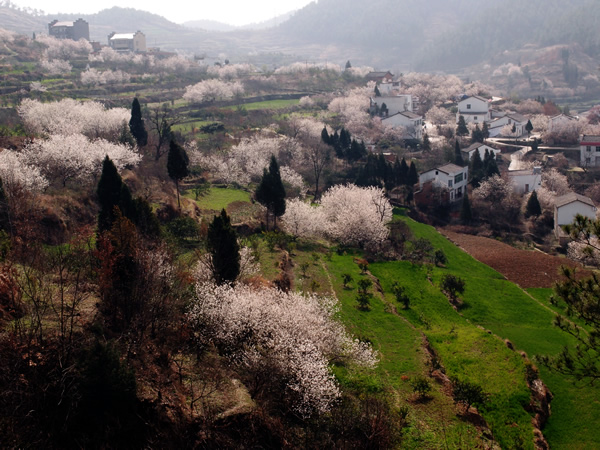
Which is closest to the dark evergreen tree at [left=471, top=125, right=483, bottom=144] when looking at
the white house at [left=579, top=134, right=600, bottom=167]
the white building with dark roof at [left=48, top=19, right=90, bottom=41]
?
the white house at [left=579, top=134, right=600, bottom=167]

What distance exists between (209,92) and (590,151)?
1927 inches

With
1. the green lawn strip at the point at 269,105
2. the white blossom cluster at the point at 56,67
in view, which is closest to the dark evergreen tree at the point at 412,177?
the green lawn strip at the point at 269,105

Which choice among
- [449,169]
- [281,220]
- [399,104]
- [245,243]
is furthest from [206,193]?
[399,104]

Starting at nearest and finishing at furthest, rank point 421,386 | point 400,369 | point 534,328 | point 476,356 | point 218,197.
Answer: point 421,386
point 400,369
point 476,356
point 534,328
point 218,197

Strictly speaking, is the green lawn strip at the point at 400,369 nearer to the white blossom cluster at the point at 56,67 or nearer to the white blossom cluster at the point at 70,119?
the white blossom cluster at the point at 70,119

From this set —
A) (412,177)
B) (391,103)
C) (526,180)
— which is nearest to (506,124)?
(391,103)

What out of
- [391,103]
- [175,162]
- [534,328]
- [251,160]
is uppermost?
[175,162]

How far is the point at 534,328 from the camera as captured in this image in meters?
26.4

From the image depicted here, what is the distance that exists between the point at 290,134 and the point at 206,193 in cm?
2402

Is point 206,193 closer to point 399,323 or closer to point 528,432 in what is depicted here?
point 399,323

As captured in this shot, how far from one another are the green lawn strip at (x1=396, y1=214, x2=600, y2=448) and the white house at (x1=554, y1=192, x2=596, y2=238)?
11.1 metres

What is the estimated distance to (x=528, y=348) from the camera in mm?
24312

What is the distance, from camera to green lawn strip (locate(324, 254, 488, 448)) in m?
17.3

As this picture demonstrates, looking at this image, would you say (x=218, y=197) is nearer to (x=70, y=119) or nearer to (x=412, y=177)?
(x=70, y=119)
